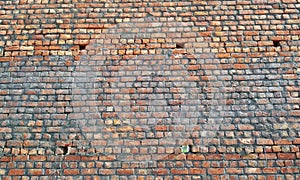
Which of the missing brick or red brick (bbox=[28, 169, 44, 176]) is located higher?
the missing brick

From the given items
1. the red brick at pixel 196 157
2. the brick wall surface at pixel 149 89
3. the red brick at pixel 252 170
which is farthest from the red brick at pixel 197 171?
the red brick at pixel 252 170

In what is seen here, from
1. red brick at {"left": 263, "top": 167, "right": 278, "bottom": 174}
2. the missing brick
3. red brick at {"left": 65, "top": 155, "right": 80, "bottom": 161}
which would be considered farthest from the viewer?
the missing brick

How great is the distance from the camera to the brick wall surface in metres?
4.04

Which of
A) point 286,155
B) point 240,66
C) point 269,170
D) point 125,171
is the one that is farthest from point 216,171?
point 240,66

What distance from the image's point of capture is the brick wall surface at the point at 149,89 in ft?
13.3

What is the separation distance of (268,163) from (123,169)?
1588 mm

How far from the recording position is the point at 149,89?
438 centimetres

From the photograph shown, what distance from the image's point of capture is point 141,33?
15.3ft

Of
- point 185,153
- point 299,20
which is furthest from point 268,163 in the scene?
point 299,20

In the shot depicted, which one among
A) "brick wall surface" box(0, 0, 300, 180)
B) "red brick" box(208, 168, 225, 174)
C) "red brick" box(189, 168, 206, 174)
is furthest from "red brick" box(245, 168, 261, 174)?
"red brick" box(189, 168, 206, 174)

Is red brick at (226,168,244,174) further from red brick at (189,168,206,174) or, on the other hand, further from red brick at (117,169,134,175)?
red brick at (117,169,134,175)

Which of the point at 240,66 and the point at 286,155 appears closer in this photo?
the point at 286,155

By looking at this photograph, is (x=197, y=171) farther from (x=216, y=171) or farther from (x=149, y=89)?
(x=149, y=89)

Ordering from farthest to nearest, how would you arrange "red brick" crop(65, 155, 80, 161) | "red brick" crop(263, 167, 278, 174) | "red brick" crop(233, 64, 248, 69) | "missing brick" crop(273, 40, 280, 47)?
"missing brick" crop(273, 40, 280, 47)
"red brick" crop(233, 64, 248, 69)
"red brick" crop(65, 155, 80, 161)
"red brick" crop(263, 167, 278, 174)
